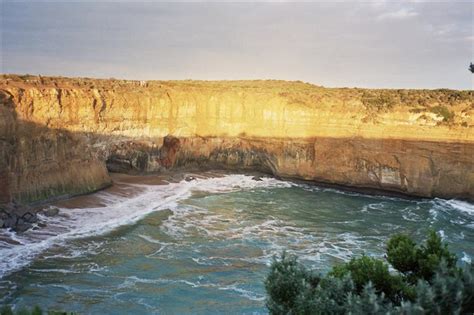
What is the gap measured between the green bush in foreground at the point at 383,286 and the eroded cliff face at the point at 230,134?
67.5 ft

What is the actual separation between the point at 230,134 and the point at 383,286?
106ft

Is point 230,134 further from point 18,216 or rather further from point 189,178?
point 18,216

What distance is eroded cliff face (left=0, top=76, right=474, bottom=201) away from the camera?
1118 inches

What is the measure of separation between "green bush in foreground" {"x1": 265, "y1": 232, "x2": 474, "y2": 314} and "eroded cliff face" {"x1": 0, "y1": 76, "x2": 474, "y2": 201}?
20564 mm

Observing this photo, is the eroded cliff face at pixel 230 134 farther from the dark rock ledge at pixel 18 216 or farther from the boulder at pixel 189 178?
the boulder at pixel 189 178

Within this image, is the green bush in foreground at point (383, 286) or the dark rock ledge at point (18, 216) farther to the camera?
the dark rock ledge at point (18, 216)

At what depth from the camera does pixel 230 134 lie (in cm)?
4150

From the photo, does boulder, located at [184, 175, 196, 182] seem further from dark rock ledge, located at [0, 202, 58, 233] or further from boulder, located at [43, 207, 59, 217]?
dark rock ledge, located at [0, 202, 58, 233]

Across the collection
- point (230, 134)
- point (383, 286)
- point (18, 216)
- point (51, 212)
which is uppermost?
point (230, 134)

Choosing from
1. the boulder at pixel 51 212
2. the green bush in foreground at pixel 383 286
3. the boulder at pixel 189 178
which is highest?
the green bush in foreground at pixel 383 286

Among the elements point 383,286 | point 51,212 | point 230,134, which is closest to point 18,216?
point 51,212

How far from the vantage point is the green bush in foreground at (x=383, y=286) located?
761 centimetres

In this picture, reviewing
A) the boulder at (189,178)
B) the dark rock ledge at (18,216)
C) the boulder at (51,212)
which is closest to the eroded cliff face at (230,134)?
the dark rock ledge at (18,216)

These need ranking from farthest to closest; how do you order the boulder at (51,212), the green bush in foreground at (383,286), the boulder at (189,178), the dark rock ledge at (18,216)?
the boulder at (189,178) < the boulder at (51,212) < the dark rock ledge at (18,216) < the green bush in foreground at (383,286)
